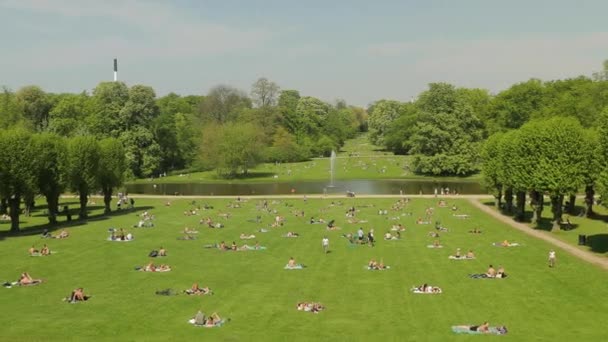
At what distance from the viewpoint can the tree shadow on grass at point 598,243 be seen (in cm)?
5247

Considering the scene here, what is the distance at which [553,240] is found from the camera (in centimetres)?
5800

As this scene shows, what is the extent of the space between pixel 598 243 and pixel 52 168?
6286 cm

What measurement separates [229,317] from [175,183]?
359 ft

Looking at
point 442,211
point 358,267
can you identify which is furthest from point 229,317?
point 442,211

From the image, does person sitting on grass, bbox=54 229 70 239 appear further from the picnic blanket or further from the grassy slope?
the grassy slope

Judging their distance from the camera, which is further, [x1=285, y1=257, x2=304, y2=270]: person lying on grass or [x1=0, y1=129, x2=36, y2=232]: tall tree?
[x1=0, y1=129, x2=36, y2=232]: tall tree

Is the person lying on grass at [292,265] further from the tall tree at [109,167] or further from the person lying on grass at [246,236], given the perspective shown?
the tall tree at [109,167]

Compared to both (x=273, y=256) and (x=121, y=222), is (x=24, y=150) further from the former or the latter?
(x=273, y=256)

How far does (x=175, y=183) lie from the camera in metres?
140

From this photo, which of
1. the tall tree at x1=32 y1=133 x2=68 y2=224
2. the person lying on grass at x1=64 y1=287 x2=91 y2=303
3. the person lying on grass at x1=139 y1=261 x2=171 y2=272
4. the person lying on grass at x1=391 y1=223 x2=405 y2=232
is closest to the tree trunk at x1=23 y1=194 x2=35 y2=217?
the tall tree at x1=32 y1=133 x2=68 y2=224

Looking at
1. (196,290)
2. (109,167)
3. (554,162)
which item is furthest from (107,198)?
(554,162)

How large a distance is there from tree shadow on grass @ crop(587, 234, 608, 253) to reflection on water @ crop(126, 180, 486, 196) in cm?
5267

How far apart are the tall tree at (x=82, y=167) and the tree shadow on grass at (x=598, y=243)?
62042 millimetres

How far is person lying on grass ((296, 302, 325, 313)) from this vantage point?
34.8 m
